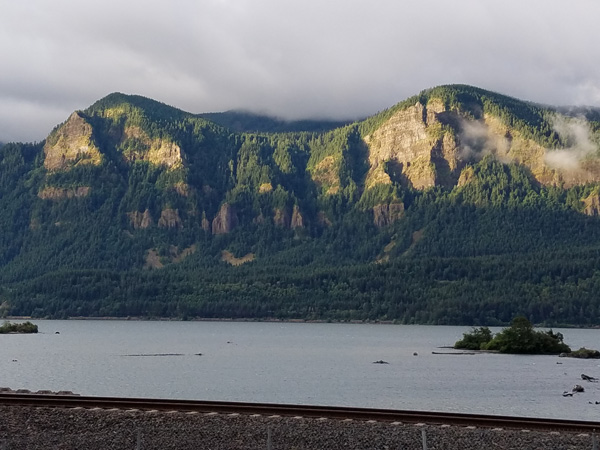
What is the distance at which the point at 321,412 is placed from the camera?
161 ft

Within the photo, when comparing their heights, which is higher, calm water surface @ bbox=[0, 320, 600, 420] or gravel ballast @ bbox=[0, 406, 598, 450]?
gravel ballast @ bbox=[0, 406, 598, 450]

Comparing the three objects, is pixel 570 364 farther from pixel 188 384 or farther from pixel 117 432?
pixel 117 432

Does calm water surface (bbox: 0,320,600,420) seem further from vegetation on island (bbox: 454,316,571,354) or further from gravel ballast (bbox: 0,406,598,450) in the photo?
gravel ballast (bbox: 0,406,598,450)

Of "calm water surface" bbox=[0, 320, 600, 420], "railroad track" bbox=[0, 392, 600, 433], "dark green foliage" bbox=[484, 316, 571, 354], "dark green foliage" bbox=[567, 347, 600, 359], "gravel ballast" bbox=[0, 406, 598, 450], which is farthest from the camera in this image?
"dark green foliage" bbox=[484, 316, 571, 354]

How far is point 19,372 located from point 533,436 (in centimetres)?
10278

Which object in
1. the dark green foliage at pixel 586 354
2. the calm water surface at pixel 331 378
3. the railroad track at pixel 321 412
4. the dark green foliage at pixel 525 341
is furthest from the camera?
the dark green foliage at pixel 525 341

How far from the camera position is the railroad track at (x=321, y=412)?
46219 millimetres


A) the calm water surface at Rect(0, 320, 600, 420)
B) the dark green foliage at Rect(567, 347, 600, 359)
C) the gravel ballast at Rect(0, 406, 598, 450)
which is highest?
the gravel ballast at Rect(0, 406, 598, 450)

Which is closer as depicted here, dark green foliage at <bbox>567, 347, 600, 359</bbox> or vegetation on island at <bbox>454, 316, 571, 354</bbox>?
dark green foliage at <bbox>567, 347, 600, 359</bbox>

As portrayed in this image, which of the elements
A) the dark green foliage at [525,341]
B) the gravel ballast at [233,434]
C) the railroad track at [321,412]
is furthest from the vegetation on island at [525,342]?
the gravel ballast at [233,434]

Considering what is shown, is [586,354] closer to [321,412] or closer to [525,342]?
[525,342]

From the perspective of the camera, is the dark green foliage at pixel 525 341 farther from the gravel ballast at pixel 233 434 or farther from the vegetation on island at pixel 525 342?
the gravel ballast at pixel 233 434

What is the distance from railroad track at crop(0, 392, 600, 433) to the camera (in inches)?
1820

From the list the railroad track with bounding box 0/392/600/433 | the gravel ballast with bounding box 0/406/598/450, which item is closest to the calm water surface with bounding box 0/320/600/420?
the railroad track with bounding box 0/392/600/433
